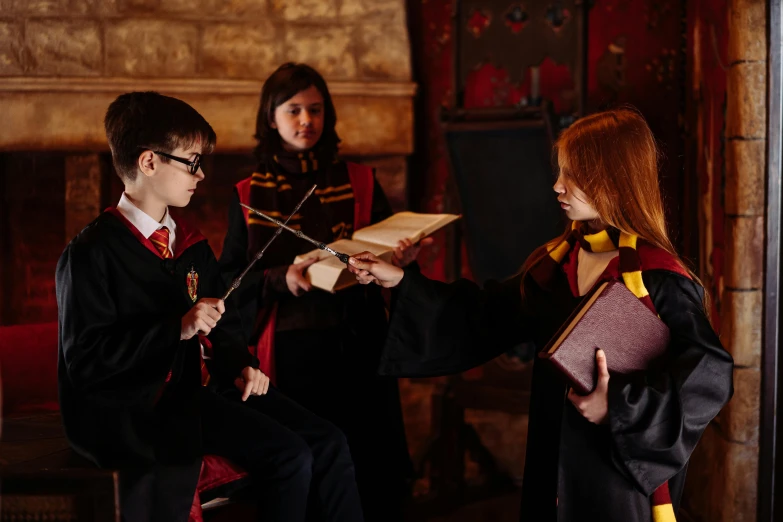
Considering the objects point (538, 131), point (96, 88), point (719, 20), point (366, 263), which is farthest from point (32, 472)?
point (719, 20)

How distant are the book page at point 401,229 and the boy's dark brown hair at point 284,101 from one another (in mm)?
335

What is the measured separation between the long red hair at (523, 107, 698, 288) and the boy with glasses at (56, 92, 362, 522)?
3.05ft

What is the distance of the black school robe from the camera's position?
2072 millimetres

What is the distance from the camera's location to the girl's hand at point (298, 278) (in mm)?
2622

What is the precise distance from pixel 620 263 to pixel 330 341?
1142mm

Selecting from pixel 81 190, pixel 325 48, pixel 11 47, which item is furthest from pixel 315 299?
pixel 11 47

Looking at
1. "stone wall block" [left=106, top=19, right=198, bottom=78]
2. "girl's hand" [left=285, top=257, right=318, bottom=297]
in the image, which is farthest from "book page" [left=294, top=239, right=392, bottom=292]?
"stone wall block" [left=106, top=19, right=198, bottom=78]

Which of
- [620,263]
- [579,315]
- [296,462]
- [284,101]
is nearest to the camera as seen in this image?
[579,315]

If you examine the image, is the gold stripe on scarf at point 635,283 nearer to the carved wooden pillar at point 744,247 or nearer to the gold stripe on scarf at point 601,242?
the gold stripe on scarf at point 601,242

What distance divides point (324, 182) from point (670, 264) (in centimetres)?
127

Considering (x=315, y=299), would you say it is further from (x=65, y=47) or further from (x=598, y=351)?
(x=65, y=47)

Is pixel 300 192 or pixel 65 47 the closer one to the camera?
pixel 300 192

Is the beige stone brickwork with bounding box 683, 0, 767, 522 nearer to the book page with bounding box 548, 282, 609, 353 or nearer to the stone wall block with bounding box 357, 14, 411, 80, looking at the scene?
the book page with bounding box 548, 282, 609, 353

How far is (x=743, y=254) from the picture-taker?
2834 mm
